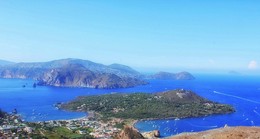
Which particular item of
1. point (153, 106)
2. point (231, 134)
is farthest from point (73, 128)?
point (231, 134)

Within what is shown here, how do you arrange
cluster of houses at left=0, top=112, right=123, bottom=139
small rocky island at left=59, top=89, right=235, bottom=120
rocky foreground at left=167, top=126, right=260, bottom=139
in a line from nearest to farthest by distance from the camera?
rocky foreground at left=167, top=126, right=260, bottom=139, cluster of houses at left=0, top=112, right=123, bottom=139, small rocky island at left=59, top=89, right=235, bottom=120

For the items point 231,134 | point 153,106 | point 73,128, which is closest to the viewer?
point 231,134

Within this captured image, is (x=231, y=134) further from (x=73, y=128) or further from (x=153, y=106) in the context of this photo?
(x=153, y=106)

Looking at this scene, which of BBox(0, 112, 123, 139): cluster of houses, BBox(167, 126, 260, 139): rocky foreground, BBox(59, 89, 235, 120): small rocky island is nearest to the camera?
BBox(167, 126, 260, 139): rocky foreground

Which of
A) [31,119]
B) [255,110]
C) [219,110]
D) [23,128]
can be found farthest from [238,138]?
[255,110]

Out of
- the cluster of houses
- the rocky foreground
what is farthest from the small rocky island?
the rocky foreground

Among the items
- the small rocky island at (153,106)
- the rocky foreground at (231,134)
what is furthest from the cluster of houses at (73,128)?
the rocky foreground at (231,134)

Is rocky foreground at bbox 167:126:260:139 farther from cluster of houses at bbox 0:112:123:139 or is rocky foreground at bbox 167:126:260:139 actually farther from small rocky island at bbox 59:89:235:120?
small rocky island at bbox 59:89:235:120

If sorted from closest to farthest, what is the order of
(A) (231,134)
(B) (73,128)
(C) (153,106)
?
(A) (231,134) < (B) (73,128) < (C) (153,106)

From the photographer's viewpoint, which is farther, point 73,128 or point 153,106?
point 153,106
